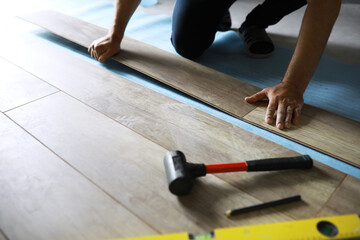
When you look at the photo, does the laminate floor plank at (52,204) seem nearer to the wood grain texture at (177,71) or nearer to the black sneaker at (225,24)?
the wood grain texture at (177,71)

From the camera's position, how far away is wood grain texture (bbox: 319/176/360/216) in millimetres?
911

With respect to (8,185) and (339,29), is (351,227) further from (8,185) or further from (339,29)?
(339,29)

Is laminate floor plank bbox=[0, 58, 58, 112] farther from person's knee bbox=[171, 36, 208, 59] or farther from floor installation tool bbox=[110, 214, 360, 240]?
floor installation tool bbox=[110, 214, 360, 240]

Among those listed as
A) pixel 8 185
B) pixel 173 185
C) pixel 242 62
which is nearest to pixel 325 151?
pixel 173 185

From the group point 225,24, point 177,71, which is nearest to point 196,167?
point 177,71

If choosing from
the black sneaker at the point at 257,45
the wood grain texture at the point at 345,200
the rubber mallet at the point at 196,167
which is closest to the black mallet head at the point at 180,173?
the rubber mallet at the point at 196,167

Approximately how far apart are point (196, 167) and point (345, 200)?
50 cm

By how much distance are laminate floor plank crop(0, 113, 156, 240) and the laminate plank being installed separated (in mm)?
731

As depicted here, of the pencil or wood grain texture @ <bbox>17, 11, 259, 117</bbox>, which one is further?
wood grain texture @ <bbox>17, 11, 259, 117</bbox>

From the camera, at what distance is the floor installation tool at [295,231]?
79 cm

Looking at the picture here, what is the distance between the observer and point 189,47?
186 centimetres

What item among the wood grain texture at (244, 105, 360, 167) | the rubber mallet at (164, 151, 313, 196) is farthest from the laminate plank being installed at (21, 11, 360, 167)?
the rubber mallet at (164, 151, 313, 196)

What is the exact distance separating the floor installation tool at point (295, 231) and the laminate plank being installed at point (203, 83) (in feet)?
1.23

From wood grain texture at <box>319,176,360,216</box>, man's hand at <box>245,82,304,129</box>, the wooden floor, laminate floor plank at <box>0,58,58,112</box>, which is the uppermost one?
man's hand at <box>245,82,304,129</box>
